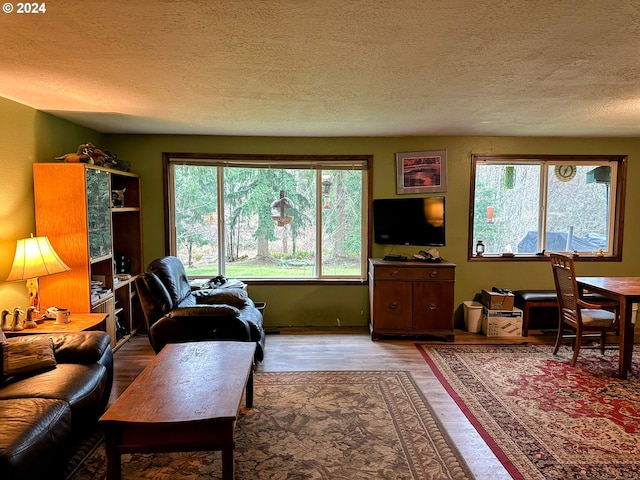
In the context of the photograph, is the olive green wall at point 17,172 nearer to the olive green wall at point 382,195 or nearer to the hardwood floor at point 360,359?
the hardwood floor at point 360,359

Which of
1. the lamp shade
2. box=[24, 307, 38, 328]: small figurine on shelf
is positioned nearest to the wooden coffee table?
box=[24, 307, 38, 328]: small figurine on shelf

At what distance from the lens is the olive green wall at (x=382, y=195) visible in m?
4.71

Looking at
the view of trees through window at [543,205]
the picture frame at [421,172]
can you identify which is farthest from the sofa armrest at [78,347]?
the view of trees through window at [543,205]

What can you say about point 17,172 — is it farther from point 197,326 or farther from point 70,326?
point 197,326

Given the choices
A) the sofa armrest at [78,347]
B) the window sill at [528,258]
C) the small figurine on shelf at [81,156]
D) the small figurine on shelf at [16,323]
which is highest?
the small figurine on shelf at [81,156]

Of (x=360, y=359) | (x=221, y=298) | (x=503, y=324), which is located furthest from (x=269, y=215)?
(x=503, y=324)

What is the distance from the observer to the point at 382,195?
4.86 m

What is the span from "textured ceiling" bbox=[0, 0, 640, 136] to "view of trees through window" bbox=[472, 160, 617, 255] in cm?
112

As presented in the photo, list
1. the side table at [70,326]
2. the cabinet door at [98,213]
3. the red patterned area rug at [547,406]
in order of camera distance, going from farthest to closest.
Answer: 1. the cabinet door at [98,213]
2. the side table at [70,326]
3. the red patterned area rug at [547,406]

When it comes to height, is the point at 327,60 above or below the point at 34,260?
above

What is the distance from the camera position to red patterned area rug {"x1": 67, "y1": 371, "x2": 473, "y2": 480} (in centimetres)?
219

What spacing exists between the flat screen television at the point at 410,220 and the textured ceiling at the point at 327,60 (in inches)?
45.2

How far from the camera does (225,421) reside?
1855mm

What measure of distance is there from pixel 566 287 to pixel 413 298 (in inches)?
57.7
